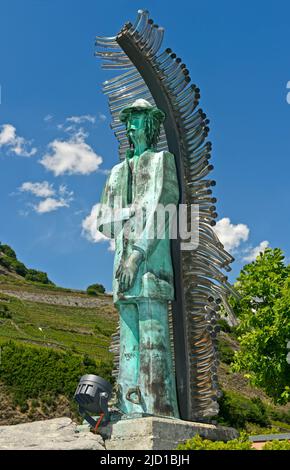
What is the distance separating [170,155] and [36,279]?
346ft

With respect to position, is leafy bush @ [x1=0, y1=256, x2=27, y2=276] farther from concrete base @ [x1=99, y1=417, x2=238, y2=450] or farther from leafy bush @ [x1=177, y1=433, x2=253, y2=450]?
leafy bush @ [x1=177, y1=433, x2=253, y2=450]

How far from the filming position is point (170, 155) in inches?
384

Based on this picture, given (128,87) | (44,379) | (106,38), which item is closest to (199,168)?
(128,87)

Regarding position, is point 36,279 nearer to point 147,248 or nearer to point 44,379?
point 44,379

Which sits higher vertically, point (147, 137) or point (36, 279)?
point (36, 279)

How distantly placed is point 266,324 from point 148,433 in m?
12.6

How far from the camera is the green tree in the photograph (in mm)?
19109

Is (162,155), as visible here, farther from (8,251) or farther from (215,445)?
(8,251)

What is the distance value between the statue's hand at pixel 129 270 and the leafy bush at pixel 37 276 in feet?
340

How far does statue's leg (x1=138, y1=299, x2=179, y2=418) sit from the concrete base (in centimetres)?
30

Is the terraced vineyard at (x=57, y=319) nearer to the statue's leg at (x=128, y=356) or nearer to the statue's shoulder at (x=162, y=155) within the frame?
the statue's leg at (x=128, y=356)

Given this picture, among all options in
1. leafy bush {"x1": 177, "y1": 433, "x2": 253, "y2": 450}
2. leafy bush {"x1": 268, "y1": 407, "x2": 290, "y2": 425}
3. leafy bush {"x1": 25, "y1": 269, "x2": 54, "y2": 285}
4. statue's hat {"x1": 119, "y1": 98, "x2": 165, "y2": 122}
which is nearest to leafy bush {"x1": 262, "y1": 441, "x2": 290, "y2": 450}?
leafy bush {"x1": 177, "y1": 433, "x2": 253, "y2": 450}

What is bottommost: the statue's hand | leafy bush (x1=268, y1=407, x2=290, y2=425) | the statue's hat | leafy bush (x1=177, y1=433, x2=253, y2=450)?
leafy bush (x1=177, y1=433, x2=253, y2=450)

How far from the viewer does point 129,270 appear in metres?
9.06
